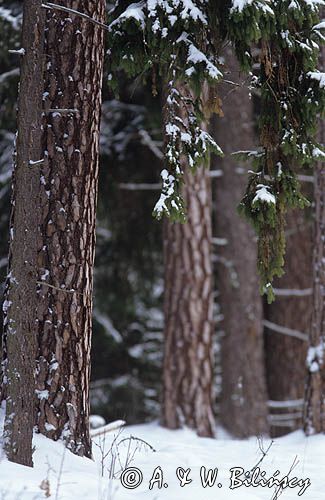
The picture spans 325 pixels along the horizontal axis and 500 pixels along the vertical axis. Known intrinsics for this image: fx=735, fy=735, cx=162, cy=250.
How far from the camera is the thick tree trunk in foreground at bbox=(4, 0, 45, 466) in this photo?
16.8 feet

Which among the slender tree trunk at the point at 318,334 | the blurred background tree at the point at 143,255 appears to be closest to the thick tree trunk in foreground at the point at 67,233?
the slender tree trunk at the point at 318,334

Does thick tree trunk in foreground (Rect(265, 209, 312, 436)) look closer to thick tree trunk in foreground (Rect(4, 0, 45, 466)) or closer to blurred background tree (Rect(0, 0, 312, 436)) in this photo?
blurred background tree (Rect(0, 0, 312, 436))

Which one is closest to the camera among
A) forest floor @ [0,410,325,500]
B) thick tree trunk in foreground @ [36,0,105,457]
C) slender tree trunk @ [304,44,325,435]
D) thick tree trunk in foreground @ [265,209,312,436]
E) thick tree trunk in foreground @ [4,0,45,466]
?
forest floor @ [0,410,325,500]

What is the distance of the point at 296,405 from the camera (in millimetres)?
11875

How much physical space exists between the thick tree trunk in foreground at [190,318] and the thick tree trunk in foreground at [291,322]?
2.83 meters

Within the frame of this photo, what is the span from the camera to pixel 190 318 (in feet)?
30.6

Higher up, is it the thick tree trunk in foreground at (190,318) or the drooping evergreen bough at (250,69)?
the drooping evergreen bough at (250,69)

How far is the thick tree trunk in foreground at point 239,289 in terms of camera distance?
1120cm

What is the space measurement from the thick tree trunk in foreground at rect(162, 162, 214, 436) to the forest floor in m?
2.07

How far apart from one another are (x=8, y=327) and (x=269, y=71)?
275 centimetres

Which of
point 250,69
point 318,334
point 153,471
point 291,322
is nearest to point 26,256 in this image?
point 153,471

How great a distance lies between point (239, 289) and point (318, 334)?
3.61 meters

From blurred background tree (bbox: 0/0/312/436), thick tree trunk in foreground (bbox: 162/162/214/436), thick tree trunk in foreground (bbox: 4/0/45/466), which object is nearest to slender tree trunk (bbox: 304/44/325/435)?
thick tree trunk in foreground (bbox: 162/162/214/436)

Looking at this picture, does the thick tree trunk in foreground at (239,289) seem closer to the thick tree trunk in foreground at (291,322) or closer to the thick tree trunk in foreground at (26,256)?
the thick tree trunk in foreground at (291,322)
